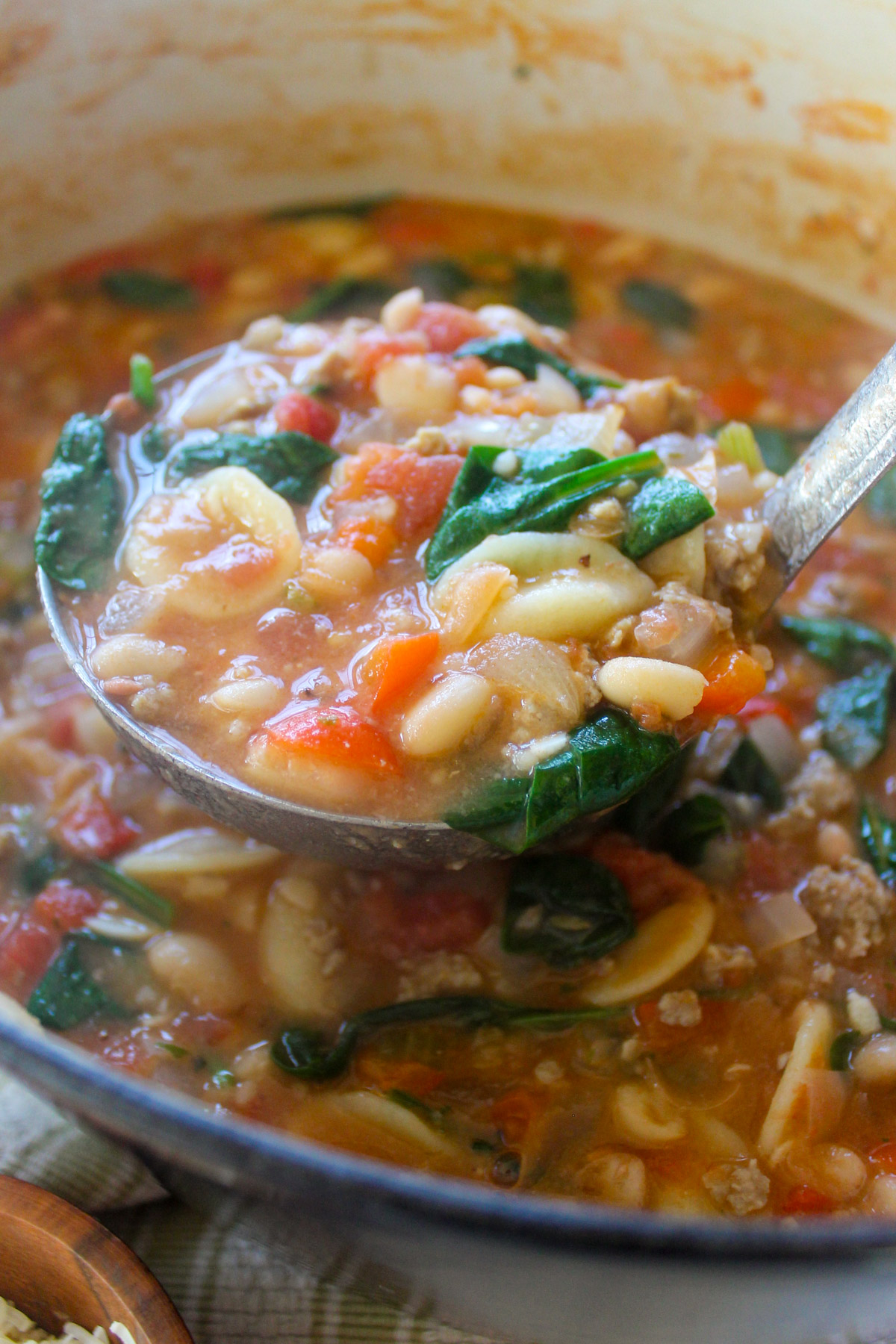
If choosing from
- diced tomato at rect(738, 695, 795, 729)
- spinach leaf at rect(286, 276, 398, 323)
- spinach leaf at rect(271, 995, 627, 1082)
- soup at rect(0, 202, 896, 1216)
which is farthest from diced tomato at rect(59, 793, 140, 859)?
spinach leaf at rect(286, 276, 398, 323)

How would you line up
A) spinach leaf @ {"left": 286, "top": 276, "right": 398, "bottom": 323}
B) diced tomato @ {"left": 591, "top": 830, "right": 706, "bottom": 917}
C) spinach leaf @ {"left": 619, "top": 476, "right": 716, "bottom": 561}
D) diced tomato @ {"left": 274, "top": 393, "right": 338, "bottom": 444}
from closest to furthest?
spinach leaf @ {"left": 619, "top": 476, "right": 716, "bottom": 561}, diced tomato @ {"left": 274, "top": 393, "right": 338, "bottom": 444}, diced tomato @ {"left": 591, "top": 830, "right": 706, "bottom": 917}, spinach leaf @ {"left": 286, "top": 276, "right": 398, "bottom": 323}

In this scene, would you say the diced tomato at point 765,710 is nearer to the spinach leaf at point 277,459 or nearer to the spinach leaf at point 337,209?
the spinach leaf at point 277,459

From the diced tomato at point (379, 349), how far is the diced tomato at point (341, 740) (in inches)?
37.4

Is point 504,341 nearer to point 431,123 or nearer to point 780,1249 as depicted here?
point 431,123

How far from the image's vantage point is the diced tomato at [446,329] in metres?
2.84

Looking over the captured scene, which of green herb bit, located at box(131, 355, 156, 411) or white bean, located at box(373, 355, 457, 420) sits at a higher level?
white bean, located at box(373, 355, 457, 420)

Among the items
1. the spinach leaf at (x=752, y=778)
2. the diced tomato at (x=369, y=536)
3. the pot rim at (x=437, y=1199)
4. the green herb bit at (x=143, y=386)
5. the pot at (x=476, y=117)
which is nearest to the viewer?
the pot rim at (x=437, y=1199)

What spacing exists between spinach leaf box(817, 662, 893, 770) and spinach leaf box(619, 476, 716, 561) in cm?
100

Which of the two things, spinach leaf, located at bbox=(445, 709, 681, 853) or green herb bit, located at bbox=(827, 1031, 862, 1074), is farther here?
green herb bit, located at bbox=(827, 1031, 862, 1074)

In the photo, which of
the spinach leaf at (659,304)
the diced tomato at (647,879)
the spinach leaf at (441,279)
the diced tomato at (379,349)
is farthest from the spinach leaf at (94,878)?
the spinach leaf at (659,304)

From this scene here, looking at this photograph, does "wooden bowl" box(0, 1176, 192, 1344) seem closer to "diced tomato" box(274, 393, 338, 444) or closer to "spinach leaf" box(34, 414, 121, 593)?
"spinach leaf" box(34, 414, 121, 593)

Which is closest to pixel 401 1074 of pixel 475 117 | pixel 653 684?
pixel 653 684

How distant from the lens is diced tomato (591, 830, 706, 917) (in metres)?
2.61

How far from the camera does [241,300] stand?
12.9 ft
